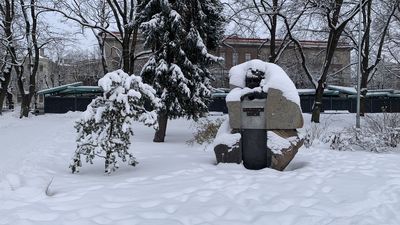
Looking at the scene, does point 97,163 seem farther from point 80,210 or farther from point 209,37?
point 209,37

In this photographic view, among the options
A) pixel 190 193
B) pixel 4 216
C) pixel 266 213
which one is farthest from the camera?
pixel 190 193

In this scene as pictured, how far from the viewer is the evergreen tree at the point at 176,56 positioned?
15.3 metres

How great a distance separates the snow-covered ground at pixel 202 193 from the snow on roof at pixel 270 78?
150 centimetres

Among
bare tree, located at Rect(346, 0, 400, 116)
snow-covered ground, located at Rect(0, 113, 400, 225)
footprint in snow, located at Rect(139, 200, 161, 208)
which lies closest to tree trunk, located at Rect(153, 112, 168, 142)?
snow-covered ground, located at Rect(0, 113, 400, 225)

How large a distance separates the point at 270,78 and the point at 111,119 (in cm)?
322

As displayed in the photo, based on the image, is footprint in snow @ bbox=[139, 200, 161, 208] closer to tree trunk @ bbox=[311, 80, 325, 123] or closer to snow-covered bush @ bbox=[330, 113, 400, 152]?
snow-covered bush @ bbox=[330, 113, 400, 152]

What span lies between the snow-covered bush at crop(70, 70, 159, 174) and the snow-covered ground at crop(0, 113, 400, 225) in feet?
1.42

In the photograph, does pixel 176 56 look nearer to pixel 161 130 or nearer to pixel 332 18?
pixel 161 130

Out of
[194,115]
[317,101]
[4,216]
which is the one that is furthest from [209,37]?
[4,216]

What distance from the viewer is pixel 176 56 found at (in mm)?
15727

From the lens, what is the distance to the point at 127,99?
316 inches

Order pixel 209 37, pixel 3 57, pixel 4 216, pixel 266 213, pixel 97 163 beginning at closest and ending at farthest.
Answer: pixel 4 216
pixel 266 213
pixel 97 163
pixel 209 37
pixel 3 57

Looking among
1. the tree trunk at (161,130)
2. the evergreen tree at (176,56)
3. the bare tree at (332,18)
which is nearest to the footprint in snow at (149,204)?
the evergreen tree at (176,56)

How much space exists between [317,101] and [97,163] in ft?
55.7
